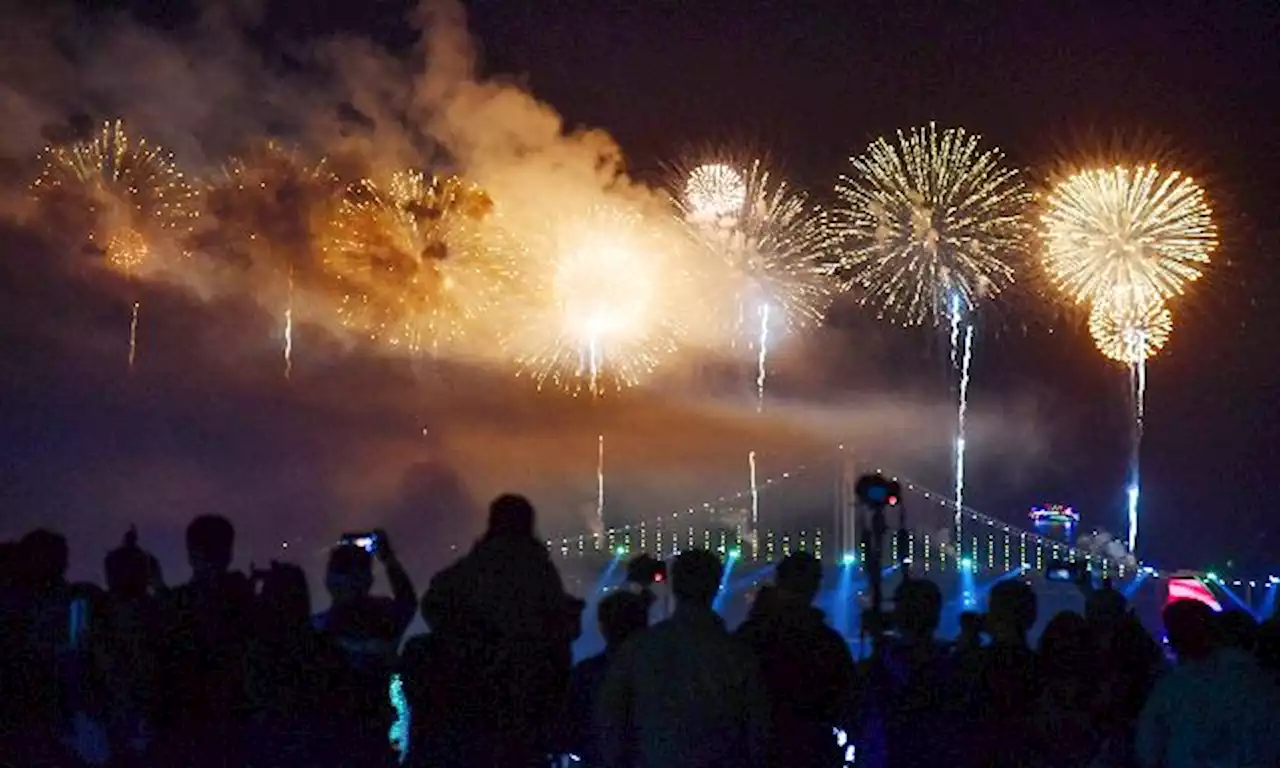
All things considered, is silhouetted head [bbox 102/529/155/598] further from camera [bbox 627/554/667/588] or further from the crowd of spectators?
camera [bbox 627/554/667/588]

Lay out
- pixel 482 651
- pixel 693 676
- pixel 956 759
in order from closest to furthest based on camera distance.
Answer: pixel 693 676
pixel 482 651
pixel 956 759

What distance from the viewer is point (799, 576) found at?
719cm

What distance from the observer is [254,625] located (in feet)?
24.0

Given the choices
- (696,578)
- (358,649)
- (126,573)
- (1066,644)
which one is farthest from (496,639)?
(1066,644)

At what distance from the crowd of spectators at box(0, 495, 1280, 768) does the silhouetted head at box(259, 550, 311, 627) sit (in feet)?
0.03

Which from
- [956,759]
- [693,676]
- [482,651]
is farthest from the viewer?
[956,759]

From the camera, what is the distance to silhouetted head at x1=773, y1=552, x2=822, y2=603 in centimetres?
714

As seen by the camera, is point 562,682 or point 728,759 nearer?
point 728,759

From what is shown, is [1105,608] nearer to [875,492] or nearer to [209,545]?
[875,492]

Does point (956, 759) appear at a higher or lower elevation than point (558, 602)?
lower

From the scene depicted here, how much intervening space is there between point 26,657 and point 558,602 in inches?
96.7

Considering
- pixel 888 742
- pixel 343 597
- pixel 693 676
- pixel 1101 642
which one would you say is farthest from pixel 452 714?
pixel 1101 642

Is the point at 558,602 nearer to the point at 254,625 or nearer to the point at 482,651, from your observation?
the point at 482,651

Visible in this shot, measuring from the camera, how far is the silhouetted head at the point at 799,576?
714cm
